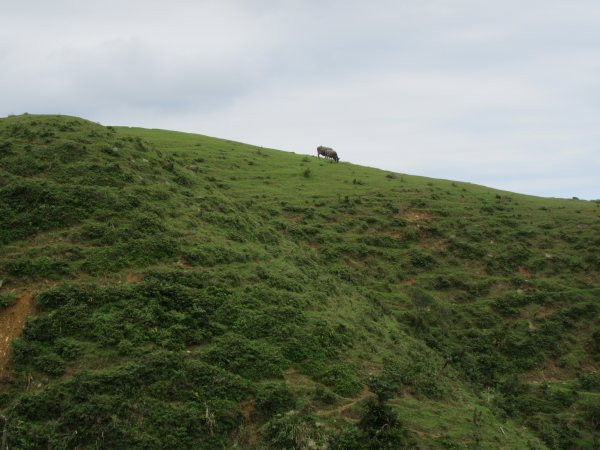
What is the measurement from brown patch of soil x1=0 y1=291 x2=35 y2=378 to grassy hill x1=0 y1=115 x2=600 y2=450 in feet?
0.15

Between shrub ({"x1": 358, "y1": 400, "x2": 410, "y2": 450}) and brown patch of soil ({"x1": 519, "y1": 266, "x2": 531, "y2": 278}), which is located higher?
brown patch of soil ({"x1": 519, "y1": 266, "x2": 531, "y2": 278})

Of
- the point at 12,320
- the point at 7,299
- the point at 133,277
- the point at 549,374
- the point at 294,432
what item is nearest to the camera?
the point at 294,432

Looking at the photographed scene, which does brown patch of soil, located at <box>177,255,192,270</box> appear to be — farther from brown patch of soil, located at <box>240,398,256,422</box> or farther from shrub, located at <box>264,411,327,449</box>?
shrub, located at <box>264,411,327,449</box>

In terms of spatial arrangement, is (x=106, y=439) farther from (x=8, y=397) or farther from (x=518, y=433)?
(x=518, y=433)

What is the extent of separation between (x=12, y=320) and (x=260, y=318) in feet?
21.9

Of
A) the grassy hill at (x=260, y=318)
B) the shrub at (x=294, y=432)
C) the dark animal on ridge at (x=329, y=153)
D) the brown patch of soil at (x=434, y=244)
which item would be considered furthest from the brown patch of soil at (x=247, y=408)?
the dark animal on ridge at (x=329, y=153)

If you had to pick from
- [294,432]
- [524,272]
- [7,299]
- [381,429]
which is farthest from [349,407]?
[524,272]

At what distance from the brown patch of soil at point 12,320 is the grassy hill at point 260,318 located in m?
0.04

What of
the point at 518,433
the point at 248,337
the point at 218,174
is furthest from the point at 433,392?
the point at 218,174

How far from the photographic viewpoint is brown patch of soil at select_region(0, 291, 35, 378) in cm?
1227

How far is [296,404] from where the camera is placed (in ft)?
41.1

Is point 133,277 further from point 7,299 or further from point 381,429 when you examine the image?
point 381,429

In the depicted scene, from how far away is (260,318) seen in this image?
15.2m

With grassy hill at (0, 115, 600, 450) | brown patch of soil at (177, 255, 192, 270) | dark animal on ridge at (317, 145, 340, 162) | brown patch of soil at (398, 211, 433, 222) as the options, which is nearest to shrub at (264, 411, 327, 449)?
grassy hill at (0, 115, 600, 450)
